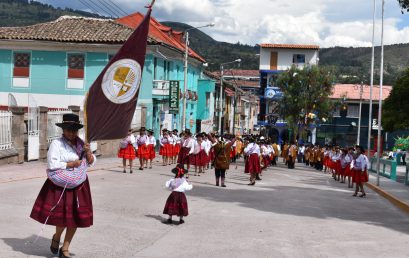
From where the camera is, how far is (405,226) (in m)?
13.2

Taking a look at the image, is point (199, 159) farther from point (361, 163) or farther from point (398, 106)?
point (398, 106)

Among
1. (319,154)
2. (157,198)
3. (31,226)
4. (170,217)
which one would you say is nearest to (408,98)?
(319,154)

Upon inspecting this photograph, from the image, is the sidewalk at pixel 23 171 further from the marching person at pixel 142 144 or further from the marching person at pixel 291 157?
the marching person at pixel 291 157

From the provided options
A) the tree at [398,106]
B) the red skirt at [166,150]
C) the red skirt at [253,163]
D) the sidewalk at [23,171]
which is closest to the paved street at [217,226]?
the sidewalk at [23,171]

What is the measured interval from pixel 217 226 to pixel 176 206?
84cm

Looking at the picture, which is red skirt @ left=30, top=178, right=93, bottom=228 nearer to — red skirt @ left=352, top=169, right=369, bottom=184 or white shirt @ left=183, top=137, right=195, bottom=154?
red skirt @ left=352, top=169, right=369, bottom=184

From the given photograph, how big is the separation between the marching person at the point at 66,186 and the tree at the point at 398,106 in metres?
30.1

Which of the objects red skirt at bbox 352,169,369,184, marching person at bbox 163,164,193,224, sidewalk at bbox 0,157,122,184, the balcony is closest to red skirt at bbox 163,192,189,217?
marching person at bbox 163,164,193,224

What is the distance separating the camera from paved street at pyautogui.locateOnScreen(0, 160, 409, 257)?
8828 mm

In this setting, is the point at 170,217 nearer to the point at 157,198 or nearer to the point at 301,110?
the point at 157,198

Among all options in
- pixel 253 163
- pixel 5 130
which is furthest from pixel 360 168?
pixel 5 130

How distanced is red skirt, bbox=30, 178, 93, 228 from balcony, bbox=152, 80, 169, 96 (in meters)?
33.4

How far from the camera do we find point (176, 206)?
11219 mm

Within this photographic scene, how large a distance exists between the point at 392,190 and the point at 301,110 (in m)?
25.2
